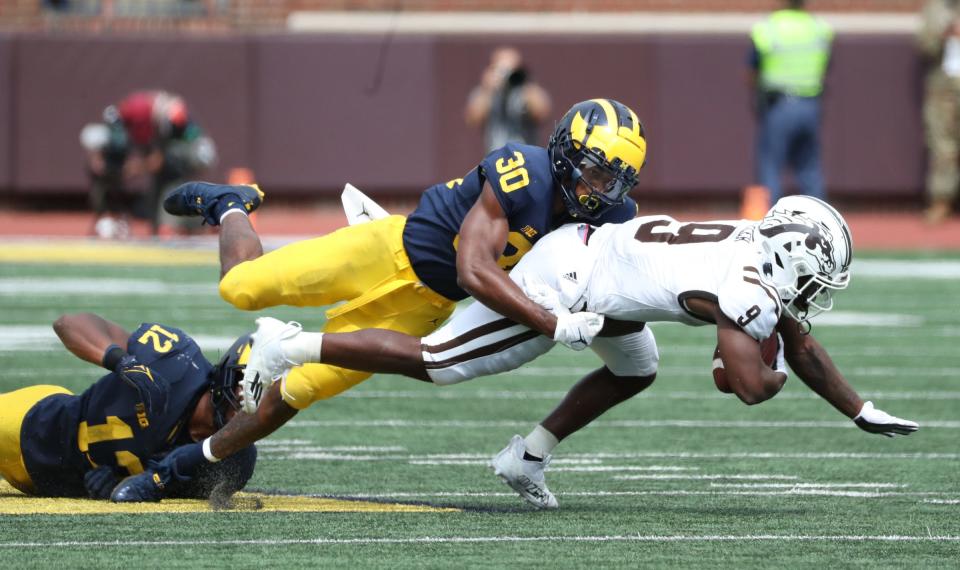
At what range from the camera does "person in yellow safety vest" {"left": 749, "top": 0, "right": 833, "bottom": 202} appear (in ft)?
46.4

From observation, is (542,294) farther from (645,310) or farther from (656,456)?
(656,456)

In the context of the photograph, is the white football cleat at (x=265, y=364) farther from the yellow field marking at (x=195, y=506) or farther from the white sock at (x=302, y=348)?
the yellow field marking at (x=195, y=506)

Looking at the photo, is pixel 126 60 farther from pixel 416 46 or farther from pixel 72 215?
pixel 416 46

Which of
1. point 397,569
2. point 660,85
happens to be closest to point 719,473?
point 397,569

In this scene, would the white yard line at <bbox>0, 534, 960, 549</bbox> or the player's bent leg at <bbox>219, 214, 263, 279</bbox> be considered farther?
the player's bent leg at <bbox>219, 214, 263, 279</bbox>

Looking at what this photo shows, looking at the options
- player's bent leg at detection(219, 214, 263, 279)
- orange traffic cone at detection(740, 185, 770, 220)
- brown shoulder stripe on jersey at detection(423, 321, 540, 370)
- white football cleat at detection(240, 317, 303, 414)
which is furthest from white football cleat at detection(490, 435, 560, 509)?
orange traffic cone at detection(740, 185, 770, 220)

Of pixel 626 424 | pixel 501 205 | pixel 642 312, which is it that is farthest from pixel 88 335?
pixel 626 424

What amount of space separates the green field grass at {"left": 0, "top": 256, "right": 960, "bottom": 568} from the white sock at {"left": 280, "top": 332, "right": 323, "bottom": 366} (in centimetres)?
47

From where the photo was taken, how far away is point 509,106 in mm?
16750

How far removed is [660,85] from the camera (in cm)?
1842

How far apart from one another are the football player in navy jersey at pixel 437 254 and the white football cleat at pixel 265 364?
0.05ft

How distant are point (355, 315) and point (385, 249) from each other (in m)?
0.24

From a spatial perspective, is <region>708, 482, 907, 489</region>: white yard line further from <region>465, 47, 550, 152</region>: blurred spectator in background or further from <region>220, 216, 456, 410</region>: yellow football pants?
<region>465, 47, 550, 152</region>: blurred spectator in background

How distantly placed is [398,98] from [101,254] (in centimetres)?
470
